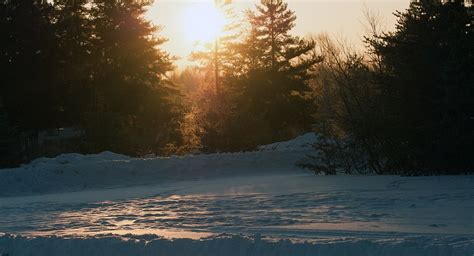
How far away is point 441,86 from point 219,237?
10.1 meters

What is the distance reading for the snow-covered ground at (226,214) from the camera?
8523 mm

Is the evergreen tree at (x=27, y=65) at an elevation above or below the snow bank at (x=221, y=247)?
above

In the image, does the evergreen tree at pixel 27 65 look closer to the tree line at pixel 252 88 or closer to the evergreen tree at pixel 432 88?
the tree line at pixel 252 88

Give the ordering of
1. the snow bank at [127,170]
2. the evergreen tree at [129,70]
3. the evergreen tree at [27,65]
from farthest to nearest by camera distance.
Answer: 1. the evergreen tree at [129,70]
2. the evergreen tree at [27,65]
3. the snow bank at [127,170]

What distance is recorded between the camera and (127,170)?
23594 millimetres

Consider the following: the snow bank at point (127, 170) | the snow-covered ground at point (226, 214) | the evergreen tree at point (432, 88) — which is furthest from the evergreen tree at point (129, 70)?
the evergreen tree at point (432, 88)

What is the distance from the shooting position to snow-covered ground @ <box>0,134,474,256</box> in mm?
8523

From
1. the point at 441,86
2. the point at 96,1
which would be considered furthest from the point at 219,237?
the point at 96,1

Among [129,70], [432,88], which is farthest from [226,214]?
[129,70]

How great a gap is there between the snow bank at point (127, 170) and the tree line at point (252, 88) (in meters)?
3.47

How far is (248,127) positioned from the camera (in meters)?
31.0

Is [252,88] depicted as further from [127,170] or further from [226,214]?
[226,214]

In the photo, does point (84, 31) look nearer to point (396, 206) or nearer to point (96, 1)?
point (96, 1)

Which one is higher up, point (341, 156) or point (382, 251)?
point (341, 156)
